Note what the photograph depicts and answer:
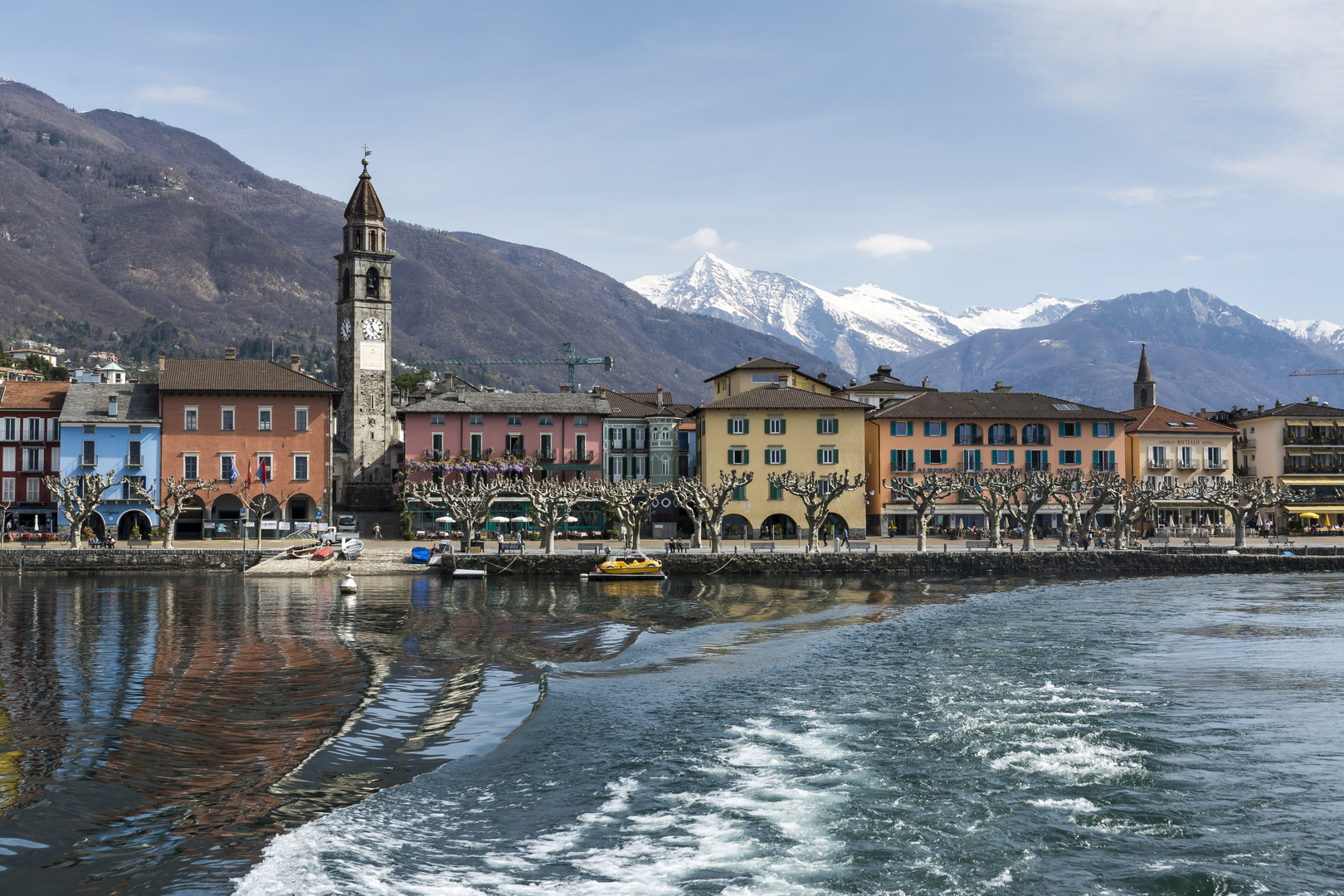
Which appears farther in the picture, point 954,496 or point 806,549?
point 954,496

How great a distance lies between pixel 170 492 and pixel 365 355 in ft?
82.4

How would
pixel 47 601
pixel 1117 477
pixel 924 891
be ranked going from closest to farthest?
pixel 924 891 < pixel 47 601 < pixel 1117 477

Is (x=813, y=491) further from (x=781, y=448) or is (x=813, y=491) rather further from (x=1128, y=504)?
(x=1128, y=504)

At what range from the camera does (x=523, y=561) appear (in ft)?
214

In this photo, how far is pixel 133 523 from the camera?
255 ft

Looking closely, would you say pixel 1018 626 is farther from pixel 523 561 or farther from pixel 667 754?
pixel 523 561

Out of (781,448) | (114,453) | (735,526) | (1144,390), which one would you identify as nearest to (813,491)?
(781,448)

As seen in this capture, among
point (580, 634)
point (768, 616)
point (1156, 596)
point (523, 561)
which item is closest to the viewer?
point (580, 634)

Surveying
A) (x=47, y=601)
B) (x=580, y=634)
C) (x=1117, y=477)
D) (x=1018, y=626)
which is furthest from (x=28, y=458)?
(x=1117, y=477)

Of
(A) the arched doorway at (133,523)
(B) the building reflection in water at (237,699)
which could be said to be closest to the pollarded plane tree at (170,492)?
(A) the arched doorway at (133,523)

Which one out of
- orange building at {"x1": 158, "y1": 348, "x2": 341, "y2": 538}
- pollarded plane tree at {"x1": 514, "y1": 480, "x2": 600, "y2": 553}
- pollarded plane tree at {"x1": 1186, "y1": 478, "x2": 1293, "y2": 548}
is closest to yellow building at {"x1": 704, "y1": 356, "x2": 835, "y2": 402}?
pollarded plane tree at {"x1": 514, "y1": 480, "x2": 600, "y2": 553}

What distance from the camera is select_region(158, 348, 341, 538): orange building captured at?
7762cm

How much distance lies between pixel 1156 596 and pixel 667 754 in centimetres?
4111

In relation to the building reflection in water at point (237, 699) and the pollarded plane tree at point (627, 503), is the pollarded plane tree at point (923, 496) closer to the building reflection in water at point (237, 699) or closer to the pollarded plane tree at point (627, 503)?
the building reflection in water at point (237, 699)
